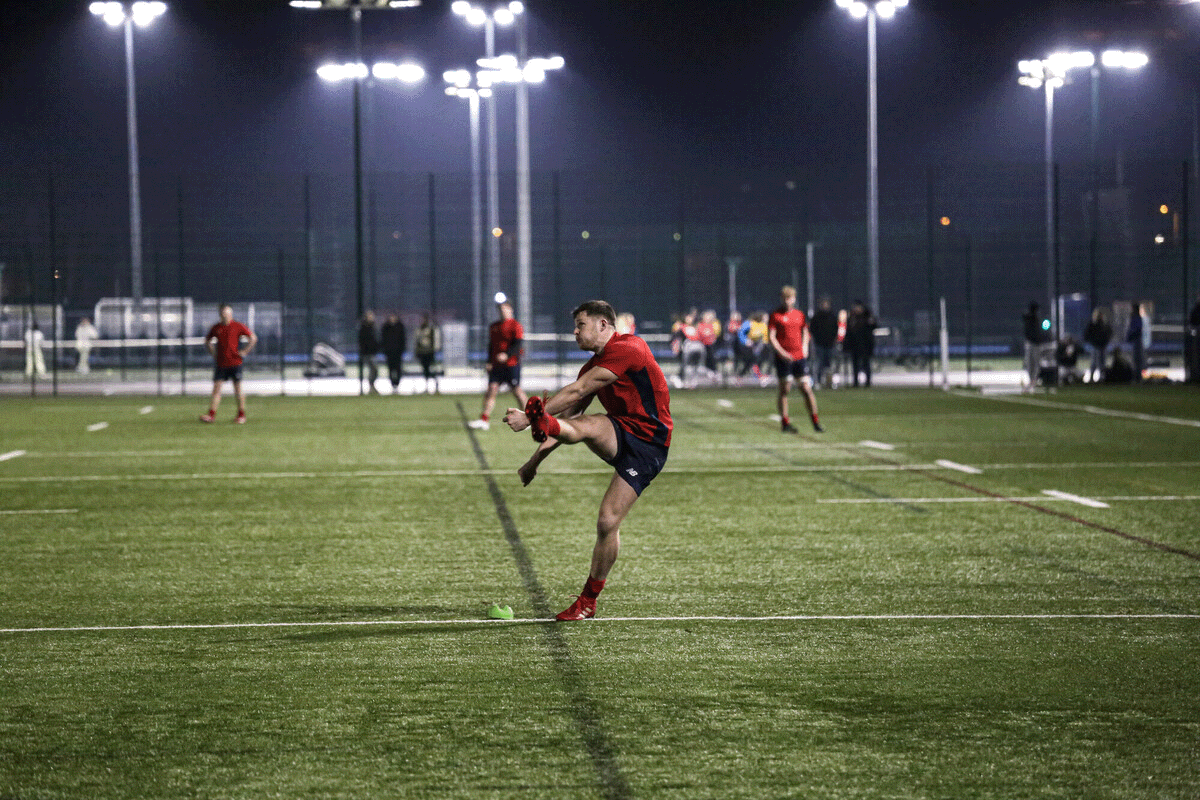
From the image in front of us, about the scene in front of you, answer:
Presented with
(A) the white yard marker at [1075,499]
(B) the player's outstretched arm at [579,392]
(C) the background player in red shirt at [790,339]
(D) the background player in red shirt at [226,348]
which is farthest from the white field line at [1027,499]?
(D) the background player in red shirt at [226,348]

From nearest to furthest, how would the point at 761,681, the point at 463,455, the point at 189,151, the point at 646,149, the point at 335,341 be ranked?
the point at 761,681, the point at 463,455, the point at 335,341, the point at 189,151, the point at 646,149

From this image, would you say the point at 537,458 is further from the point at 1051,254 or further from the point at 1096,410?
the point at 1051,254

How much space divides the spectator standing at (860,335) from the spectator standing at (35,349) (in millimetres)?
17812

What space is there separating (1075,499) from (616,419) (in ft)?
22.0

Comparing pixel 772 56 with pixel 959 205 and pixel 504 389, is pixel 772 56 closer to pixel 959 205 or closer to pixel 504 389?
pixel 959 205

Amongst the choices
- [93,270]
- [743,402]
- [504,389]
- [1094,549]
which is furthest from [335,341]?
[1094,549]

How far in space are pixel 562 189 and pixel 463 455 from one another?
1847 centimetres

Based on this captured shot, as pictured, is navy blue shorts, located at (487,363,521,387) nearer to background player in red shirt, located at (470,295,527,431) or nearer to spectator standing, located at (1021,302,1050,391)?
background player in red shirt, located at (470,295,527,431)

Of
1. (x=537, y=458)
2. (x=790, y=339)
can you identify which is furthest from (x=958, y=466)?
(x=537, y=458)

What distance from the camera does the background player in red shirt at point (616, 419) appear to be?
297 inches

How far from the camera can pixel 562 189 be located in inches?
1393

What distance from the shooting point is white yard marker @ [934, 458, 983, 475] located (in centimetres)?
1534

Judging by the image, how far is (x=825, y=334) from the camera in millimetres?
31766

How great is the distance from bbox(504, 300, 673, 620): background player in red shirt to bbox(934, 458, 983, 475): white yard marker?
8.32 m
